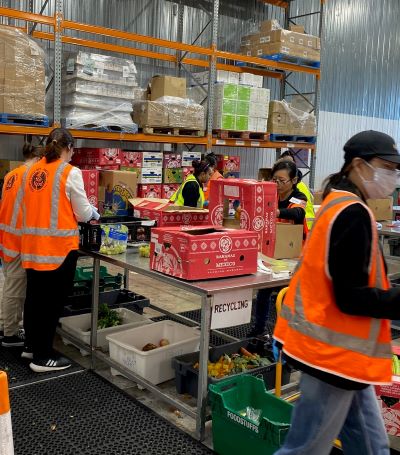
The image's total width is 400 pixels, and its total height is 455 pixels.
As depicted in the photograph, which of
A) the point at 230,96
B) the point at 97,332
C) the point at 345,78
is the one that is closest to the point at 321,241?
the point at 97,332

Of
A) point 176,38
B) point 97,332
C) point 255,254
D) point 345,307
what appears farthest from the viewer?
point 176,38

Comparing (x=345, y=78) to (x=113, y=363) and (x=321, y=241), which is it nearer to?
(x=113, y=363)

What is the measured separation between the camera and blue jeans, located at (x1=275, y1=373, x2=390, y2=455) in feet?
6.39

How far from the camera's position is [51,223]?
3.84 metres

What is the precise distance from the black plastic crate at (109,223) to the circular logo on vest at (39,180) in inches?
18.3

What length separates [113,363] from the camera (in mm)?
3949

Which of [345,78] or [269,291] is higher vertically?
[345,78]

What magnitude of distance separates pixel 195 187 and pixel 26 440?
346 centimetres

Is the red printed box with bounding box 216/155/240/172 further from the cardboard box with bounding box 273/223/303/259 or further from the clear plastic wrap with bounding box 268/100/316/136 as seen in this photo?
the cardboard box with bounding box 273/223/303/259

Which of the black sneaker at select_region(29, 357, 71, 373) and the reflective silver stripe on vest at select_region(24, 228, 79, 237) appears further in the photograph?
the black sneaker at select_region(29, 357, 71, 373)

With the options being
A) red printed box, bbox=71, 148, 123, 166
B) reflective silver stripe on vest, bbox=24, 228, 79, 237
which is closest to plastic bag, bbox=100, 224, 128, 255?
reflective silver stripe on vest, bbox=24, 228, 79, 237

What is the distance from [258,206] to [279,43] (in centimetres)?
576

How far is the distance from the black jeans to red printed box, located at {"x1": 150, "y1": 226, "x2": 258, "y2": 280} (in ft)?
2.83

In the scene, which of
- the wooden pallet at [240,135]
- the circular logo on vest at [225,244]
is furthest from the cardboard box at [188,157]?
the circular logo on vest at [225,244]
